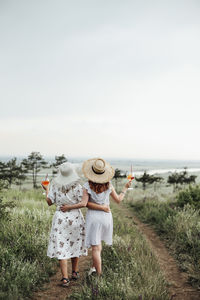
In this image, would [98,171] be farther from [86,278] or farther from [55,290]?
[55,290]

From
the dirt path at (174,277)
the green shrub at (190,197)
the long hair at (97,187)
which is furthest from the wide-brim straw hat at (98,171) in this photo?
the green shrub at (190,197)

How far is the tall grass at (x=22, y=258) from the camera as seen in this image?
407cm

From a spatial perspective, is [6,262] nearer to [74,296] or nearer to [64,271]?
[64,271]

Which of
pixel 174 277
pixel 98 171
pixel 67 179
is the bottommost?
pixel 174 277

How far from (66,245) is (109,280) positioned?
900mm

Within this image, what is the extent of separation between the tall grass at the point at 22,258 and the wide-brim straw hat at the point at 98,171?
1770mm

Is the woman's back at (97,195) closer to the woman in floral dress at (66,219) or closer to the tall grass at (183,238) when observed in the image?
the woman in floral dress at (66,219)

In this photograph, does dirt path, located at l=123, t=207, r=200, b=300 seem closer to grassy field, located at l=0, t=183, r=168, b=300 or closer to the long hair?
grassy field, located at l=0, t=183, r=168, b=300

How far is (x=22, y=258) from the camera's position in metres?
4.98

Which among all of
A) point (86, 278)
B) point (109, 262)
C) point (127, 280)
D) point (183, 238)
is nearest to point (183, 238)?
point (183, 238)

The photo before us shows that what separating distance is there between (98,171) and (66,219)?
39.6 inches

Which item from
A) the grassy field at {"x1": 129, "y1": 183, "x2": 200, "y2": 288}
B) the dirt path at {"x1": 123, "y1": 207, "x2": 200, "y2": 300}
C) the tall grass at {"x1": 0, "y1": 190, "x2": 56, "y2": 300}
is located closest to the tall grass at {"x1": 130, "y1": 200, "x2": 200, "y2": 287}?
the grassy field at {"x1": 129, "y1": 183, "x2": 200, "y2": 288}

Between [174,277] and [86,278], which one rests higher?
[86,278]

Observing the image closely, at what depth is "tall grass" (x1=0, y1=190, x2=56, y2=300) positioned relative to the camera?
407cm
